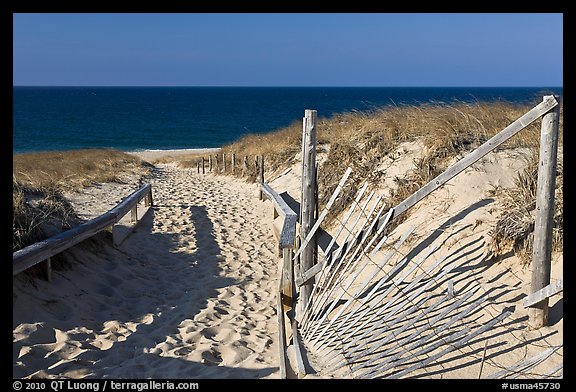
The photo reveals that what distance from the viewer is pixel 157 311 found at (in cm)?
548

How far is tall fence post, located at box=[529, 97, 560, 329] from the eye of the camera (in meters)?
4.18

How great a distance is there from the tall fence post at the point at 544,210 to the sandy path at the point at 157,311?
222 cm

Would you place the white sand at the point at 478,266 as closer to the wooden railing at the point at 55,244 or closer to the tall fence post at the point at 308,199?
the tall fence post at the point at 308,199

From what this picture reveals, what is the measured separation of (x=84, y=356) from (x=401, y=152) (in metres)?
5.76

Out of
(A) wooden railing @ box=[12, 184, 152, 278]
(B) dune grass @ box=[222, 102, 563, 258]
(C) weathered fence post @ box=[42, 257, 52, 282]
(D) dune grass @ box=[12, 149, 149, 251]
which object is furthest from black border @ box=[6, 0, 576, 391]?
(B) dune grass @ box=[222, 102, 563, 258]

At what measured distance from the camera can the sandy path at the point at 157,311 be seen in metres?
4.16

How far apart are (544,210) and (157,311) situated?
3.77 m

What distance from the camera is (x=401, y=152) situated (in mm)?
8430

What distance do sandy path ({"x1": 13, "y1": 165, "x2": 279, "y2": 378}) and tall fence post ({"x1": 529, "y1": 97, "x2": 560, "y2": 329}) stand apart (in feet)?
7.30
